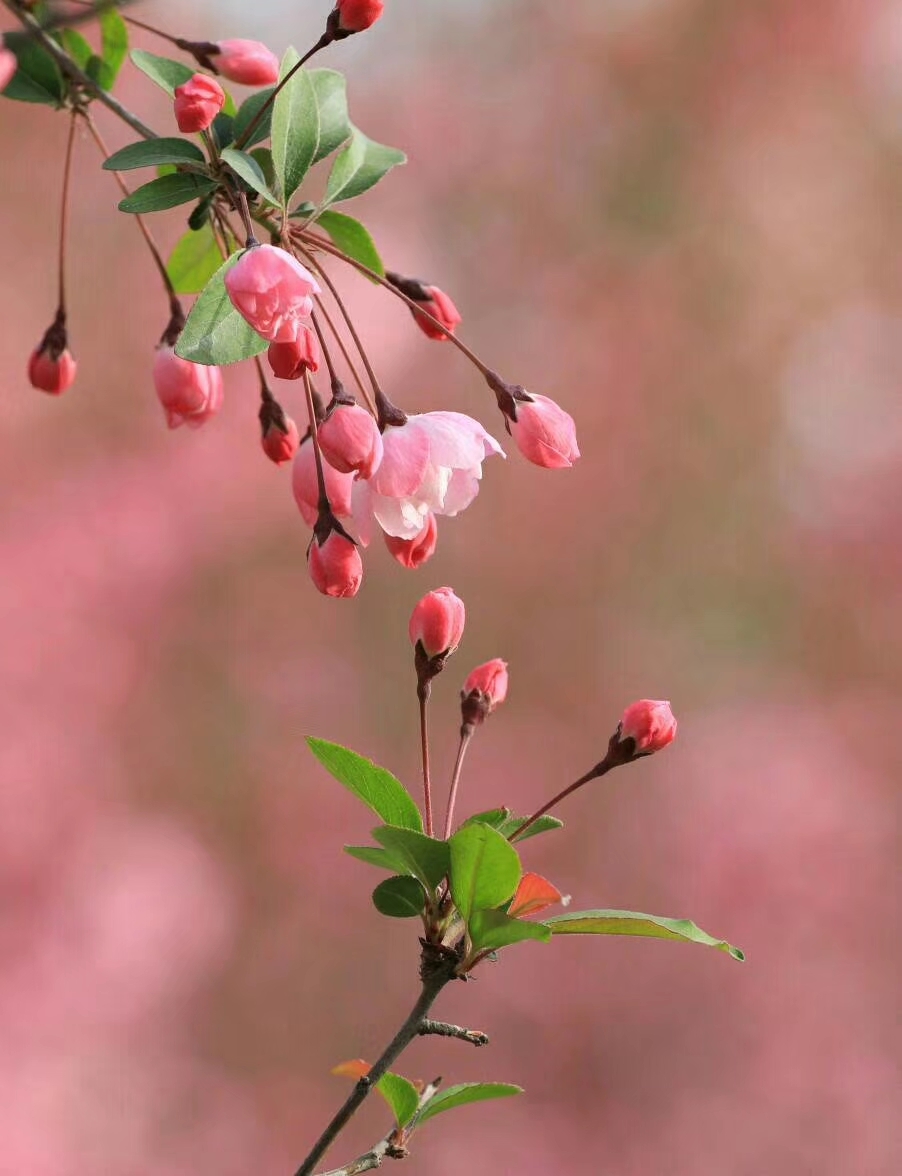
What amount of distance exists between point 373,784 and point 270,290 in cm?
15

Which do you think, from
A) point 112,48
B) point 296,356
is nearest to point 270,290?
point 296,356

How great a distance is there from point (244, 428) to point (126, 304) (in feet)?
1.13

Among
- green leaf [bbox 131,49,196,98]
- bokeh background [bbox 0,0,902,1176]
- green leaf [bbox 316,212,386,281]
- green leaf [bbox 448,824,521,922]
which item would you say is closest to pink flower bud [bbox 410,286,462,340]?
green leaf [bbox 316,212,386,281]

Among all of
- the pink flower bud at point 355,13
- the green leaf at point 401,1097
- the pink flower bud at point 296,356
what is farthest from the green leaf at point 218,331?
the green leaf at point 401,1097

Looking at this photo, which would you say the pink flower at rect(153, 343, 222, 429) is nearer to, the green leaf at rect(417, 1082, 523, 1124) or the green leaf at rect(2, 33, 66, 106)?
the green leaf at rect(2, 33, 66, 106)

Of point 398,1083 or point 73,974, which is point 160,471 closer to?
point 73,974

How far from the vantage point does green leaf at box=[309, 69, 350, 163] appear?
Result: 0.52 meters

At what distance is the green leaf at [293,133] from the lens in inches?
18.5

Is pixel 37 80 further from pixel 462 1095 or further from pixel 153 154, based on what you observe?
pixel 462 1095

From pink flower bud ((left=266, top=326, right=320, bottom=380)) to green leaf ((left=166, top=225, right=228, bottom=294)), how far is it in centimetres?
21

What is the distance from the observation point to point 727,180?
3199mm

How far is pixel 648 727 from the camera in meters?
0.46

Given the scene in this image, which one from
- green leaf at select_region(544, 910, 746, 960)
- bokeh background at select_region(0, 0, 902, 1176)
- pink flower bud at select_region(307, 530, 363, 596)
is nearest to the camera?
green leaf at select_region(544, 910, 746, 960)

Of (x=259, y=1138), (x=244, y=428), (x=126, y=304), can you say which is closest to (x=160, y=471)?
(x=244, y=428)
